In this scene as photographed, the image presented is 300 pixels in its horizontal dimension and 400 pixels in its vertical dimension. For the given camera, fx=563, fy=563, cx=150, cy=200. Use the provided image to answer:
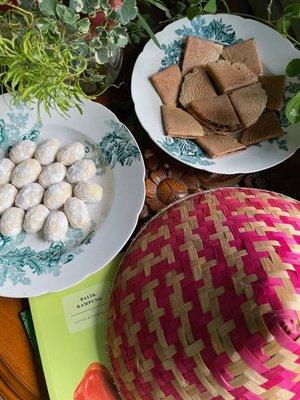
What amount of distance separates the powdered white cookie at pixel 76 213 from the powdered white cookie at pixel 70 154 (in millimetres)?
56

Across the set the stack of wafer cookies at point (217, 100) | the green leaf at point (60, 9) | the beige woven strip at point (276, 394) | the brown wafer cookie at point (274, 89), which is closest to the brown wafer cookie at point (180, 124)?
the stack of wafer cookies at point (217, 100)

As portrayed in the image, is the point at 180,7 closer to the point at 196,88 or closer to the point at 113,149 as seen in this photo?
the point at 196,88

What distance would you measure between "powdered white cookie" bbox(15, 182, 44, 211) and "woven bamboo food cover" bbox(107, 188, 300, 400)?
143mm

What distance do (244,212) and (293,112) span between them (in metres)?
0.17

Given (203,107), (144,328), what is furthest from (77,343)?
(203,107)

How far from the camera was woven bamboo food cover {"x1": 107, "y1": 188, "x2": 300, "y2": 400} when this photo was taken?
1.67 feet

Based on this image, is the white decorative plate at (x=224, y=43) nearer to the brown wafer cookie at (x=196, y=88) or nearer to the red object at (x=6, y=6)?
the brown wafer cookie at (x=196, y=88)

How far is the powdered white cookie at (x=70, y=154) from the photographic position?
74cm

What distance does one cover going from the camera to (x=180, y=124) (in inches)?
29.8

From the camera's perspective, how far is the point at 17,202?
714 mm

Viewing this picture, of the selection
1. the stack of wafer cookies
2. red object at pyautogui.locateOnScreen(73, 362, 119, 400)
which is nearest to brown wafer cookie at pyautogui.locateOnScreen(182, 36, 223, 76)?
the stack of wafer cookies

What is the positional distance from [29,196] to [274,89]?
37 cm

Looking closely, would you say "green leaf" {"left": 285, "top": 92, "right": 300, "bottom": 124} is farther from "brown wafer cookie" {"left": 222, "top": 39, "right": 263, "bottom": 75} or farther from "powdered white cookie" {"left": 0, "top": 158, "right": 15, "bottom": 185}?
"powdered white cookie" {"left": 0, "top": 158, "right": 15, "bottom": 185}

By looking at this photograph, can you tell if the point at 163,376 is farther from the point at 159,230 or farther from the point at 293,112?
the point at 293,112
